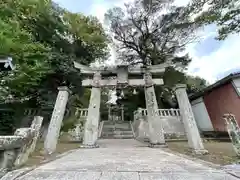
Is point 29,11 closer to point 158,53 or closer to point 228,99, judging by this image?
point 158,53

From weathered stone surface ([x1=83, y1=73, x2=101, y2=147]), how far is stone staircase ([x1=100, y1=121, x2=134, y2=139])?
5524mm

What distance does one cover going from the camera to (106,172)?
2.76 meters

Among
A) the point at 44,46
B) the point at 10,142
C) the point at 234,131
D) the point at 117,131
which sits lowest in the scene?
the point at 10,142

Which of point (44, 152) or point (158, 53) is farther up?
point (158, 53)

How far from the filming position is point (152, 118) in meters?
7.45

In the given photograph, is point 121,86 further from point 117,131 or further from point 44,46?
point 117,131

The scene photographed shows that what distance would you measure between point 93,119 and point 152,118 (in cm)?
274

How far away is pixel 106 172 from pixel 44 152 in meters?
3.59

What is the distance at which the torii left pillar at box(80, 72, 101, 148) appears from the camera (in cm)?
704

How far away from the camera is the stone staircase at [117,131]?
12.7 metres

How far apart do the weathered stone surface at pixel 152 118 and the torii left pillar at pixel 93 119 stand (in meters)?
2.43

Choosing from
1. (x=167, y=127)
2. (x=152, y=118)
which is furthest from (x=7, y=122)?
(x=167, y=127)

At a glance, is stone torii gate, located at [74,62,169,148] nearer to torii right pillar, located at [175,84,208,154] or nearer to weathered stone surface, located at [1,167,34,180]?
torii right pillar, located at [175,84,208,154]

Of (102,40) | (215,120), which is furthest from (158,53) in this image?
(215,120)
